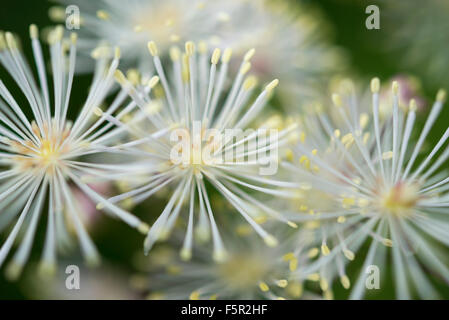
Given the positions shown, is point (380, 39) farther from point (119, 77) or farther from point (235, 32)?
point (119, 77)

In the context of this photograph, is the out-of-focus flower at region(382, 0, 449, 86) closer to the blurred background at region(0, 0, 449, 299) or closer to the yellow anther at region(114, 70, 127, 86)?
the blurred background at region(0, 0, 449, 299)

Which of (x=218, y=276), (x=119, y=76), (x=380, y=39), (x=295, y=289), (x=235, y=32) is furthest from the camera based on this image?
(x=380, y=39)

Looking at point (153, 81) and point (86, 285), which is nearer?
point (153, 81)

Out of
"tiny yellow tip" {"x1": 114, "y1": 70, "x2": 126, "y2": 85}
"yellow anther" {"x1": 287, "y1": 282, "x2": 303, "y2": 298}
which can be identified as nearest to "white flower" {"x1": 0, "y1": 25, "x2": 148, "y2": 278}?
"tiny yellow tip" {"x1": 114, "y1": 70, "x2": 126, "y2": 85}

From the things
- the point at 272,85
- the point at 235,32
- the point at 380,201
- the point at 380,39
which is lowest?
the point at 380,201

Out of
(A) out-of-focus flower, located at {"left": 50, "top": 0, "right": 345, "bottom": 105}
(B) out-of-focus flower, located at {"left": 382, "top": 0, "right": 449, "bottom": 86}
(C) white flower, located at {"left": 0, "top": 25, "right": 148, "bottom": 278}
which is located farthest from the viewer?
(B) out-of-focus flower, located at {"left": 382, "top": 0, "right": 449, "bottom": 86}

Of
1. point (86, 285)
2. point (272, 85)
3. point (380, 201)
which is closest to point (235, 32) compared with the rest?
point (272, 85)

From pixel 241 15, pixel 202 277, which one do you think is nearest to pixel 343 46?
pixel 241 15

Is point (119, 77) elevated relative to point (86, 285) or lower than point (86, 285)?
elevated

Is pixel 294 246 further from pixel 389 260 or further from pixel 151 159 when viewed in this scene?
pixel 151 159
